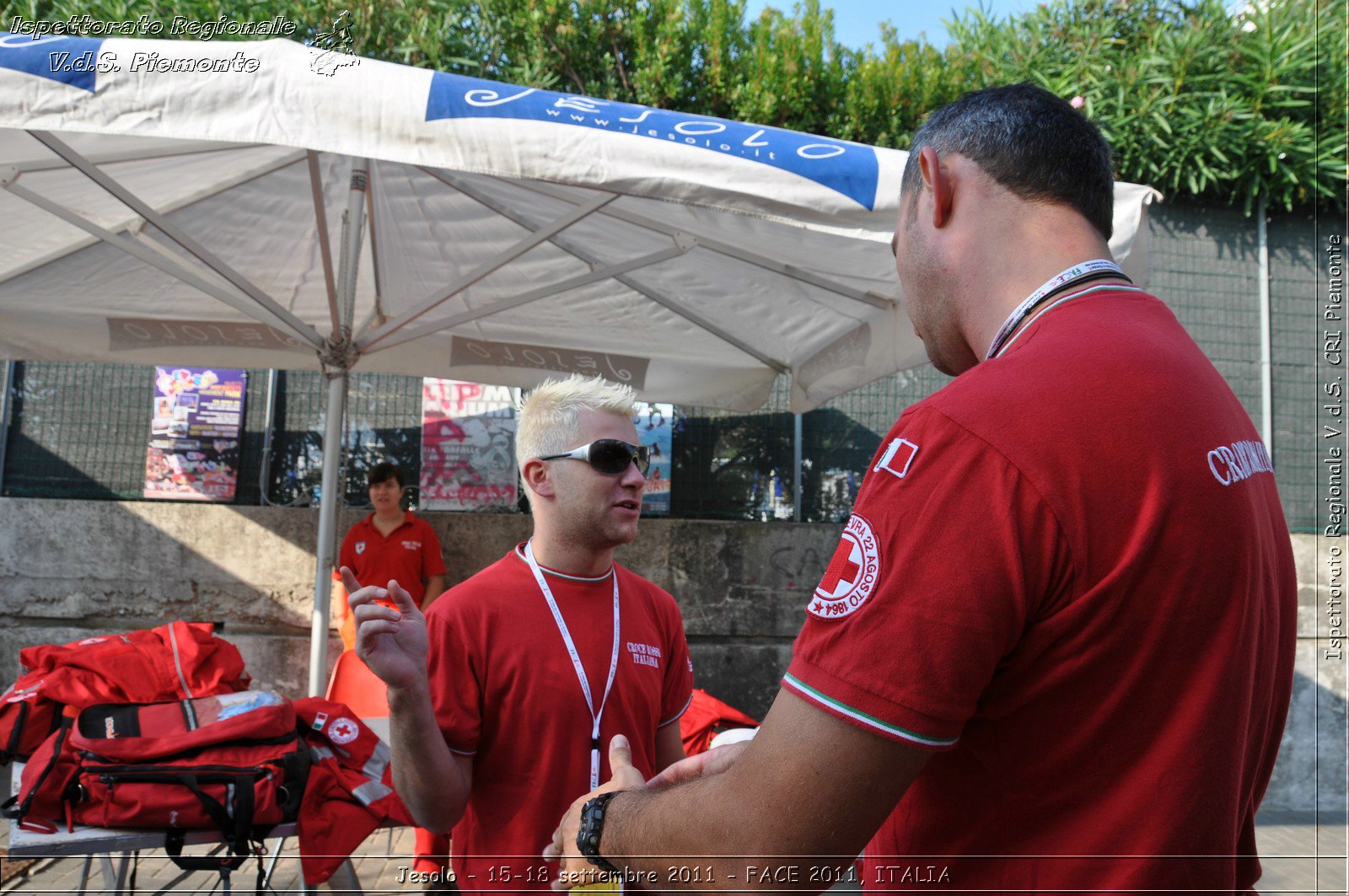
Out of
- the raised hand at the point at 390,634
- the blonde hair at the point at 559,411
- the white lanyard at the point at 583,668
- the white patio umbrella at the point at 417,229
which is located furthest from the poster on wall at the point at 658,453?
the raised hand at the point at 390,634

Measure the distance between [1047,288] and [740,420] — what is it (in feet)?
20.6

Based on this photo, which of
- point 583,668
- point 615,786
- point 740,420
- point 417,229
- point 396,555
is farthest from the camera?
point 740,420

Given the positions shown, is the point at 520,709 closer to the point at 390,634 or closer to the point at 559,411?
the point at 390,634

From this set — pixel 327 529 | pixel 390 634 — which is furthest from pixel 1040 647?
pixel 327 529

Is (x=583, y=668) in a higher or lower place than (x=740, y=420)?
lower

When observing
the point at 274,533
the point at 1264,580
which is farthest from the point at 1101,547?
the point at 274,533

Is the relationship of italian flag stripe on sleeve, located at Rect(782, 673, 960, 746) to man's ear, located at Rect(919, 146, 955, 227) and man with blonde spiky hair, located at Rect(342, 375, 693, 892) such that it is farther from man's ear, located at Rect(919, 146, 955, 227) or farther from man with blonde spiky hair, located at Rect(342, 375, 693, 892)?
man with blonde spiky hair, located at Rect(342, 375, 693, 892)

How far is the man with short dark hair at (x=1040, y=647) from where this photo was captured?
3.20ft

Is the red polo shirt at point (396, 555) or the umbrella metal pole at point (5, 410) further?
the umbrella metal pole at point (5, 410)

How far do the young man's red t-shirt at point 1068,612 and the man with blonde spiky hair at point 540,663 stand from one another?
136 centimetres

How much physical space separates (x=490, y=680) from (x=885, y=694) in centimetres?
166

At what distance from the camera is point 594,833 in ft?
4.26

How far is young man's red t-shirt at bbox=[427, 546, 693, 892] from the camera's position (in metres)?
2.35

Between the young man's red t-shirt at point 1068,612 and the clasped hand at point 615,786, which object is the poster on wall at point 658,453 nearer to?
the clasped hand at point 615,786
